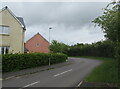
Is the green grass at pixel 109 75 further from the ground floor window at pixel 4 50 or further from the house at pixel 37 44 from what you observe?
the house at pixel 37 44

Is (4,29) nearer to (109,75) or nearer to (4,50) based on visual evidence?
(4,50)

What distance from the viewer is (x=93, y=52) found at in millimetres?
56781

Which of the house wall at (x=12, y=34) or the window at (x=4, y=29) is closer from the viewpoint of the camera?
the window at (x=4, y=29)

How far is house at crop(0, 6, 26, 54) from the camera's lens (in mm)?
27178

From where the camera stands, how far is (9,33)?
28.1 m

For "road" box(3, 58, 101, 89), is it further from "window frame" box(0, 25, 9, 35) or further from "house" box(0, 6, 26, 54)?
"window frame" box(0, 25, 9, 35)

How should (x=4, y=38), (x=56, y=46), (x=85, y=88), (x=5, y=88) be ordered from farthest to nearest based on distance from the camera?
(x=56, y=46) → (x=4, y=38) → (x=5, y=88) → (x=85, y=88)

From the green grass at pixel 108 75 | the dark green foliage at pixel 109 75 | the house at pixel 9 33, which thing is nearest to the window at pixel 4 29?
the house at pixel 9 33

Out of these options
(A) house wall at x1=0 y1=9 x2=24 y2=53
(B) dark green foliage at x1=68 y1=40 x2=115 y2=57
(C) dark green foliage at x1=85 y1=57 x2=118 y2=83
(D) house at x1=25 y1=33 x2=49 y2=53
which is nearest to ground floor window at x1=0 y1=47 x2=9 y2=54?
(A) house wall at x1=0 y1=9 x2=24 y2=53

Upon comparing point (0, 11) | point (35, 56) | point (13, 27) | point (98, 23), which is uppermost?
point (0, 11)

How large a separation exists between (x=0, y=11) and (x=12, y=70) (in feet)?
36.7

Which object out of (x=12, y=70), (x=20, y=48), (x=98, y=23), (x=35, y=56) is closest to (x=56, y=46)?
(x=20, y=48)

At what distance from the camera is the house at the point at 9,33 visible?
89.2ft

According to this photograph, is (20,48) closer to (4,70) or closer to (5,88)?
(4,70)
